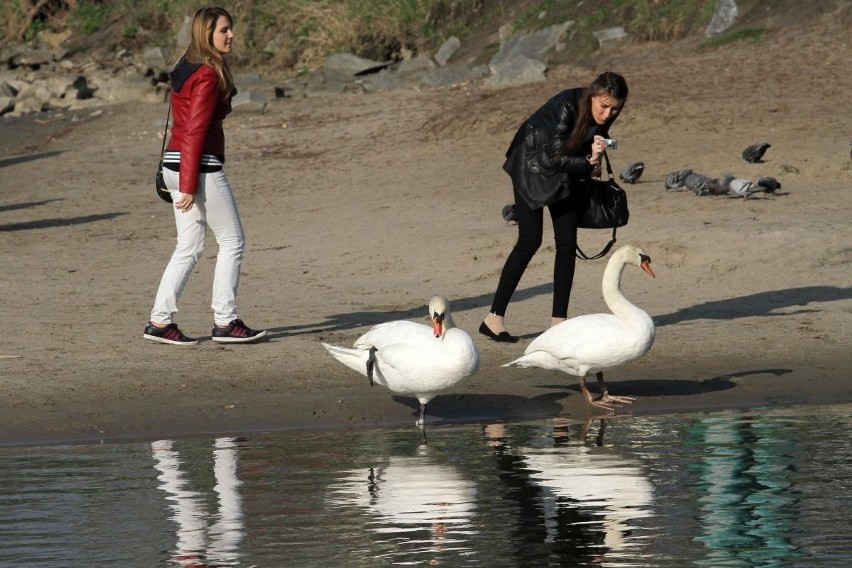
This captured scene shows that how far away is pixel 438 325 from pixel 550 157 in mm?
1883

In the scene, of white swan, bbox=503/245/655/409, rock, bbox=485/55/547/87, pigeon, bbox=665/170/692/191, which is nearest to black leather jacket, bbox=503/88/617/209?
white swan, bbox=503/245/655/409

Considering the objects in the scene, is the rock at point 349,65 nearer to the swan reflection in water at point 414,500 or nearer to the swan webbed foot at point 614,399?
the swan webbed foot at point 614,399

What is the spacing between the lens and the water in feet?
18.8

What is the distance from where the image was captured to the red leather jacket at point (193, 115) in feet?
30.6

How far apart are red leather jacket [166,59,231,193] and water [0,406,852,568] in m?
2.05

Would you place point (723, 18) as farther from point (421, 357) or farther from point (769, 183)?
point (421, 357)

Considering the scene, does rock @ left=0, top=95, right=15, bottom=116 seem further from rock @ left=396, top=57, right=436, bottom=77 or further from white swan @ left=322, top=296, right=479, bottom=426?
white swan @ left=322, top=296, right=479, bottom=426

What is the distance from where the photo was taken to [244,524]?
6.18 metres

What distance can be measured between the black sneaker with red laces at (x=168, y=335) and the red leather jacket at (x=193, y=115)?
104 cm

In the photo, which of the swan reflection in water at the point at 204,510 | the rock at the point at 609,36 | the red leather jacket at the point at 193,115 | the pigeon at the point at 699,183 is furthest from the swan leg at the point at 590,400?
the rock at the point at 609,36

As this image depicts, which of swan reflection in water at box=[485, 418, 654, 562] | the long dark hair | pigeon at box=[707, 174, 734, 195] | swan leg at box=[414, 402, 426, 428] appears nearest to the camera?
swan reflection in water at box=[485, 418, 654, 562]

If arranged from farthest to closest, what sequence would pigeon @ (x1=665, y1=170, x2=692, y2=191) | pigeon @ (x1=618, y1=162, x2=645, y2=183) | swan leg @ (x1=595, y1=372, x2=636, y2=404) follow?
pigeon @ (x1=618, y1=162, x2=645, y2=183) < pigeon @ (x1=665, y1=170, x2=692, y2=191) < swan leg @ (x1=595, y1=372, x2=636, y2=404)

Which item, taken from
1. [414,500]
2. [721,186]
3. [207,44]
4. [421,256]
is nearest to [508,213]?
[421,256]

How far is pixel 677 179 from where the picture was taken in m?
15.1
